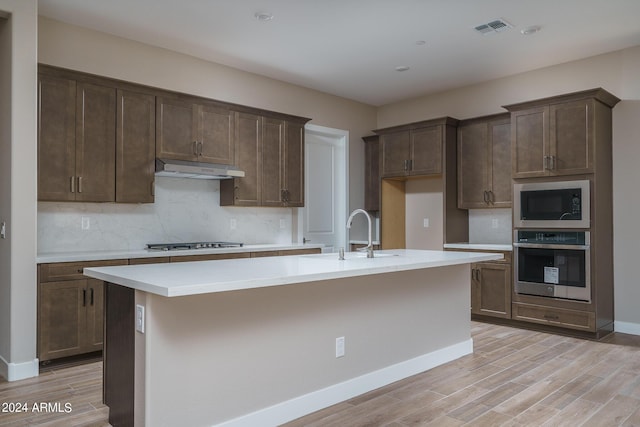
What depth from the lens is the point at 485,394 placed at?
296 cm

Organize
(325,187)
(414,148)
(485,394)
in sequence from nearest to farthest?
(485,394), (414,148), (325,187)

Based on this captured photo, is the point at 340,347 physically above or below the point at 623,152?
below

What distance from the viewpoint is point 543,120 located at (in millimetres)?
4641

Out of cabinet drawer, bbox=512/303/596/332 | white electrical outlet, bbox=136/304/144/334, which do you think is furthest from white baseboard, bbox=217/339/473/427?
cabinet drawer, bbox=512/303/596/332

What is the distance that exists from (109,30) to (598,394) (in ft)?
15.8

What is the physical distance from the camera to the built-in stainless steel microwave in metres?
4.36

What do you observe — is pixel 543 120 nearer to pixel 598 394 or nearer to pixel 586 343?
pixel 586 343

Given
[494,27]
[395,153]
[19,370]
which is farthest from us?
[395,153]

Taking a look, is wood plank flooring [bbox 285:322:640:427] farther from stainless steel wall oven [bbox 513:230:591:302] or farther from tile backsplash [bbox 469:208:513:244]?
tile backsplash [bbox 469:208:513:244]

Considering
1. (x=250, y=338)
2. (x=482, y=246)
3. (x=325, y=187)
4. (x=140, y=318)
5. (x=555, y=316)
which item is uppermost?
(x=325, y=187)

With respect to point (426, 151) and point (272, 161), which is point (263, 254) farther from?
point (426, 151)

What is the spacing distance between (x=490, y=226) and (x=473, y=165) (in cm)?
78

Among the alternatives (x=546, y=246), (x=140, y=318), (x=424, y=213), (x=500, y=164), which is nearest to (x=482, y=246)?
(x=546, y=246)

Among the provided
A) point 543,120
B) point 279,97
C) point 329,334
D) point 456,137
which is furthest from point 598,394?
point 279,97
